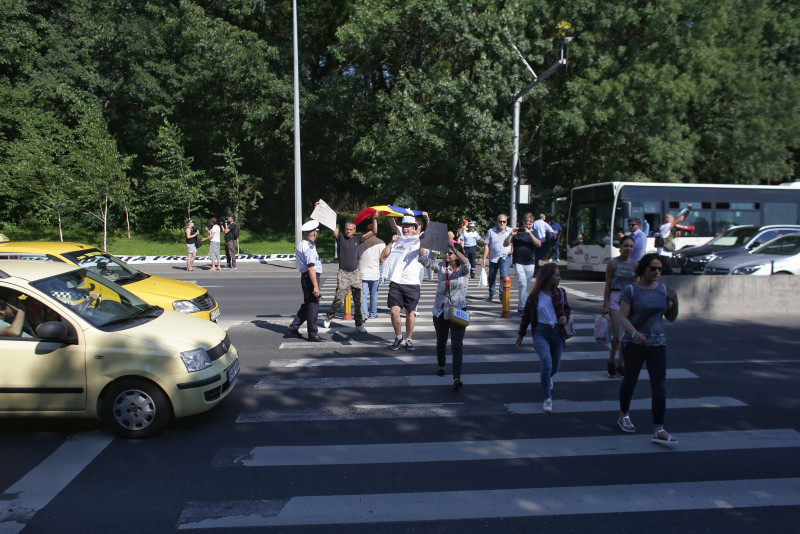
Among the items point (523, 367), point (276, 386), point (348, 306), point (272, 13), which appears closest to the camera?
point (276, 386)

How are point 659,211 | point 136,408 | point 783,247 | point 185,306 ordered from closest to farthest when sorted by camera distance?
point 136,408 < point 185,306 < point 783,247 < point 659,211

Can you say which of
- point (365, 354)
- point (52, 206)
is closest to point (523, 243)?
point (365, 354)

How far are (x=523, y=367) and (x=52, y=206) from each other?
2646 cm

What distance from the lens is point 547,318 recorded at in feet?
20.5

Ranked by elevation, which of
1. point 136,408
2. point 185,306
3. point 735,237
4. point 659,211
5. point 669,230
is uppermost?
point 659,211

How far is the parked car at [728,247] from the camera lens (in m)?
16.8

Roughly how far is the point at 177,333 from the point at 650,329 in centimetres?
433

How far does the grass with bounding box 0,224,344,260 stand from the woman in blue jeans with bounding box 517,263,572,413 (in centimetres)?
2102

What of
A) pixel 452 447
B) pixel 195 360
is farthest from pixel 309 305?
pixel 452 447

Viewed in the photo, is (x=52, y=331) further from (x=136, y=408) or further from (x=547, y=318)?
(x=547, y=318)

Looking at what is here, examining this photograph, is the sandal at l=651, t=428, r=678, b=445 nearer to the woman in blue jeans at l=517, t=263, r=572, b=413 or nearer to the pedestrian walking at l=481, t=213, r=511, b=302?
the woman in blue jeans at l=517, t=263, r=572, b=413

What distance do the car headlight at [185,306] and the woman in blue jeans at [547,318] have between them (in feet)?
15.6

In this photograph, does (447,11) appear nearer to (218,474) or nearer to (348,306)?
(348,306)

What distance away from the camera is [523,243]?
11641 mm
